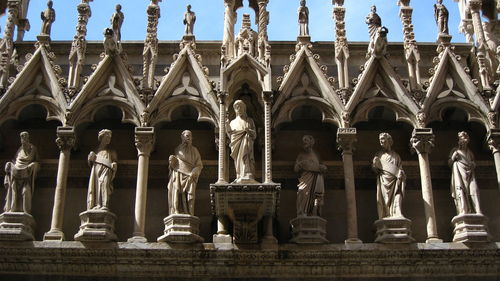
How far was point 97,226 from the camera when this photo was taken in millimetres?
13109

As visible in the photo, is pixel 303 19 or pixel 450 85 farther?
pixel 303 19

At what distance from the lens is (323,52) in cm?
1598

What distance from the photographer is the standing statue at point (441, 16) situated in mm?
15609

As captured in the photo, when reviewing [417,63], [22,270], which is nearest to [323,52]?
[417,63]

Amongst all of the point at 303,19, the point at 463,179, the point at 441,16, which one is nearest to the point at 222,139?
the point at 303,19

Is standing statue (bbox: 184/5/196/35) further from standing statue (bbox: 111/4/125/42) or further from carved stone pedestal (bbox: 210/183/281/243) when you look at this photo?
carved stone pedestal (bbox: 210/183/281/243)

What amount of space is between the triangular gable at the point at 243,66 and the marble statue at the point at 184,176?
1084 mm

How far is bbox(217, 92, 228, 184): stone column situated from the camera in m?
13.4

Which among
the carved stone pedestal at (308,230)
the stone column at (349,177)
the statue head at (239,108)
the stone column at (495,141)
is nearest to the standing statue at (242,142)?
the statue head at (239,108)

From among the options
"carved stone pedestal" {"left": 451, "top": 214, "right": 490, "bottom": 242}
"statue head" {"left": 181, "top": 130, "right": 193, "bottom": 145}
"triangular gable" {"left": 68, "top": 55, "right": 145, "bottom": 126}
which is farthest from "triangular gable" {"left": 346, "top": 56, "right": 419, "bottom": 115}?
"triangular gable" {"left": 68, "top": 55, "right": 145, "bottom": 126}

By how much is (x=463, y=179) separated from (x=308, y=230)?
2.69 metres

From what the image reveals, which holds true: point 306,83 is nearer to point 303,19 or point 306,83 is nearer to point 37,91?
point 303,19

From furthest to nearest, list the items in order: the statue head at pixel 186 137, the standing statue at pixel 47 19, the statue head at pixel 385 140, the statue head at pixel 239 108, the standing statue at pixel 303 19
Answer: the standing statue at pixel 47 19 < the standing statue at pixel 303 19 < the statue head at pixel 385 140 < the statue head at pixel 186 137 < the statue head at pixel 239 108

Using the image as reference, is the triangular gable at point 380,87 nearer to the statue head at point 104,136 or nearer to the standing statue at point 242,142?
the standing statue at point 242,142
